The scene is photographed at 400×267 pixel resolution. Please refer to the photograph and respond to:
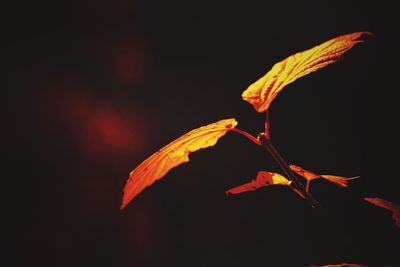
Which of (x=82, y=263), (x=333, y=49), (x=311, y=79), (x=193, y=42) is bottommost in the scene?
(x=82, y=263)

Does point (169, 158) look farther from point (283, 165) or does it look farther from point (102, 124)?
point (102, 124)

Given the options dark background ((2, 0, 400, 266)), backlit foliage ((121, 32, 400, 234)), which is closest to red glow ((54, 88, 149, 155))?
dark background ((2, 0, 400, 266))

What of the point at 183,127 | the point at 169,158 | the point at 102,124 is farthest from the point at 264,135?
the point at 102,124

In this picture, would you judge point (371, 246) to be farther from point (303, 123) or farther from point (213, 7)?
point (213, 7)

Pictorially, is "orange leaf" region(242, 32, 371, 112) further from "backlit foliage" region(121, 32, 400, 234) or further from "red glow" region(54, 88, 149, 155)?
"red glow" region(54, 88, 149, 155)

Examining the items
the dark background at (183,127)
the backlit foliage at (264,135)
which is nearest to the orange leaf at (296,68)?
the backlit foliage at (264,135)

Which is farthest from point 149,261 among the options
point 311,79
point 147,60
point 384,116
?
point 384,116
